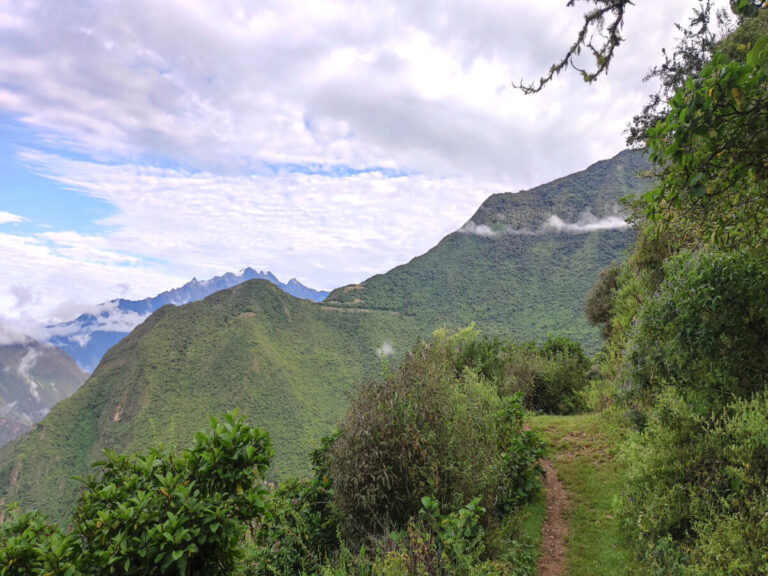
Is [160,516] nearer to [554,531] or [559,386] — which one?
[554,531]

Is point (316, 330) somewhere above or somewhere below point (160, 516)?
above

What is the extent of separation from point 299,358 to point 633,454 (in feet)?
272

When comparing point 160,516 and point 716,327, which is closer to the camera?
point 160,516

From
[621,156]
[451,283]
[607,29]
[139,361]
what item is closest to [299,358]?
[139,361]

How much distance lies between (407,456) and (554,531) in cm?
288

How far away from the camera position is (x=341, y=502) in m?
5.05

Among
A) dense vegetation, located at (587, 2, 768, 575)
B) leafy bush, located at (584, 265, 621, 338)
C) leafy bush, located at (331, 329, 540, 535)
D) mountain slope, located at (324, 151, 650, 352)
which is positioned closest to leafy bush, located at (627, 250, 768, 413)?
dense vegetation, located at (587, 2, 768, 575)

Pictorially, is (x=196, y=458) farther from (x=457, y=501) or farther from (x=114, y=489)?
(x=457, y=501)

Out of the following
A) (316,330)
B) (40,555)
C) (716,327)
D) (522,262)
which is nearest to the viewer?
(40,555)

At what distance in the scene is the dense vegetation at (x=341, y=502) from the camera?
112 inches

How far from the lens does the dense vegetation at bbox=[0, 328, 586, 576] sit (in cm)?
285

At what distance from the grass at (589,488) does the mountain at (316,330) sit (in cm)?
4289

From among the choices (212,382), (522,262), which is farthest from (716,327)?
(522,262)

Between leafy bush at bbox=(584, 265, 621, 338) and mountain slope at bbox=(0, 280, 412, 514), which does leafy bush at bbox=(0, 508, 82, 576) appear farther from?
mountain slope at bbox=(0, 280, 412, 514)
